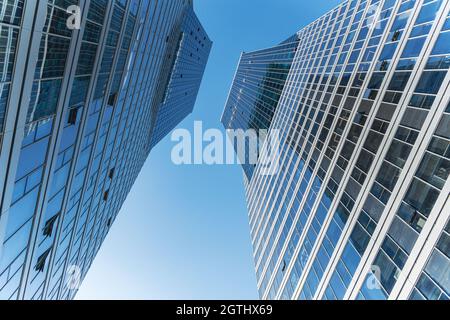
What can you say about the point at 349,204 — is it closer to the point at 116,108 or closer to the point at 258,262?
the point at 116,108

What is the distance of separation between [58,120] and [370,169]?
2467 cm

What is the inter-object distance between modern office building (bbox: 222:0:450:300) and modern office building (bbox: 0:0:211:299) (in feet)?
77.6

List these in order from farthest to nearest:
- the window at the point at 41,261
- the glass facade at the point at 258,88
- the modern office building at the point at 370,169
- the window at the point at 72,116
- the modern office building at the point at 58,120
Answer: the glass facade at the point at 258,88 < the window at the point at 41,261 < the window at the point at 72,116 < the modern office building at the point at 370,169 < the modern office building at the point at 58,120

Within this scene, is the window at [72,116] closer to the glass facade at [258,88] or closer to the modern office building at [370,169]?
the modern office building at [370,169]

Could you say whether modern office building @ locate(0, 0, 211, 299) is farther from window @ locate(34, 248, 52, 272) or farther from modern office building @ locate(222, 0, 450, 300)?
modern office building @ locate(222, 0, 450, 300)

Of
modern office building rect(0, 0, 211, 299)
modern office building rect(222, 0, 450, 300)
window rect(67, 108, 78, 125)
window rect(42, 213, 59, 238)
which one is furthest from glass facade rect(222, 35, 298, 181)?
window rect(67, 108, 78, 125)

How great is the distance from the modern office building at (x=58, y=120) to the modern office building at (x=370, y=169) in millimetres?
23654

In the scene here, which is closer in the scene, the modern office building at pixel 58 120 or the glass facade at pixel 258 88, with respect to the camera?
the modern office building at pixel 58 120

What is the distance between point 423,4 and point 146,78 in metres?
32.2

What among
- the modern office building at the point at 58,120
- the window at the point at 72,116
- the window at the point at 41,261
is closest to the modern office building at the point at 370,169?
the modern office building at the point at 58,120

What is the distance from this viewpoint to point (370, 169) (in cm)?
2469

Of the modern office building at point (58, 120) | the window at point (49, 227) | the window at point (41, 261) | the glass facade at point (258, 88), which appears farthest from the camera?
the glass facade at point (258, 88)

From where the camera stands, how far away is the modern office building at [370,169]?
18141 mm

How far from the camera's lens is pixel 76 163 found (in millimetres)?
22672
